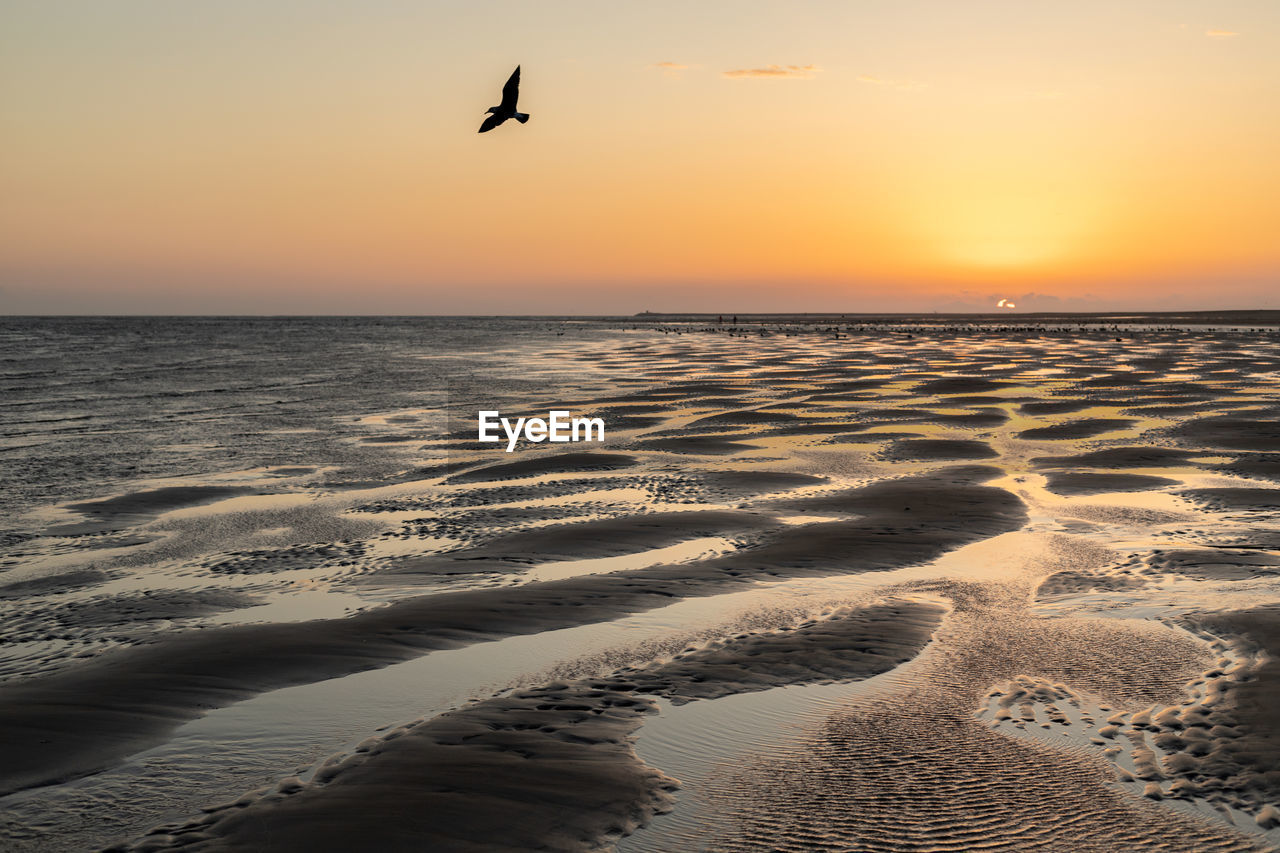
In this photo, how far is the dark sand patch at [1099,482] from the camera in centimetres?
1866

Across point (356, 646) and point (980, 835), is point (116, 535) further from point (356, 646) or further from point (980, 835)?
point (980, 835)

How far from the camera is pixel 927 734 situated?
25.3ft

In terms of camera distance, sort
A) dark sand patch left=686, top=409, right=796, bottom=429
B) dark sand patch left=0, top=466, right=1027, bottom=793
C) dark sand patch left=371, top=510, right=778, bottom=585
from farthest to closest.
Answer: dark sand patch left=686, top=409, right=796, bottom=429
dark sand patch left=371, top=510, right=778, bottom=585
dark sand patch left=0, top=466, right=1027, bottom=793

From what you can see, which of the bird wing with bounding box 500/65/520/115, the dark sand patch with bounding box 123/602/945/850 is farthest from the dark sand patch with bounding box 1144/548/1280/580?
the bird wing with bounding box 500/65/520/115

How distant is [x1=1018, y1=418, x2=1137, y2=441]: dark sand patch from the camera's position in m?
26.6

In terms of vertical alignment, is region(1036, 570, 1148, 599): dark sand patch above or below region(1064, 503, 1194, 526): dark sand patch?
below

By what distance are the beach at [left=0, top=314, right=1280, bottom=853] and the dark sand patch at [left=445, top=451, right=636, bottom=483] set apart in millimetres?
156

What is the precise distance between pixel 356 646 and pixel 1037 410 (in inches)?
1133

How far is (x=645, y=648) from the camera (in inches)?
390

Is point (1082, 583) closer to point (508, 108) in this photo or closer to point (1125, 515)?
point (1125, 515)

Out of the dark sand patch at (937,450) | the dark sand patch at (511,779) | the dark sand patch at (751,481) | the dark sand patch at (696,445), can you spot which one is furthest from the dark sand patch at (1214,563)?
the dark sand patch at (696,445)

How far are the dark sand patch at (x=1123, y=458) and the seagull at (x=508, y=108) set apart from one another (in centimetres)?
1519

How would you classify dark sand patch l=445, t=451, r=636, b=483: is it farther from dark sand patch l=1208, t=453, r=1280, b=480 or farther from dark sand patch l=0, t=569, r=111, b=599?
dark sand patch l=1208, t=453, r=1280, b=480

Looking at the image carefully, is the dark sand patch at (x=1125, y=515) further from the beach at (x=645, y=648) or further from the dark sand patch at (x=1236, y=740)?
the dark sand patch at (x=1236, y=740)
